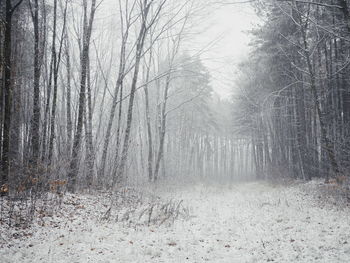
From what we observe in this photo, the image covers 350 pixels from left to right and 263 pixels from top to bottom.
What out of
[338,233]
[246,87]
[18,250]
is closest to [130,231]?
[18,250]

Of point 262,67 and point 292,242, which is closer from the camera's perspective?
point 292,242

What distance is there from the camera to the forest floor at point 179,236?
176 inches

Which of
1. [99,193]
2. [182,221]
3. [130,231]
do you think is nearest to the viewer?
[130,231]

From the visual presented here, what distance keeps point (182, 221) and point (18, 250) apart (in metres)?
4.11

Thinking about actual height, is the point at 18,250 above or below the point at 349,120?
below

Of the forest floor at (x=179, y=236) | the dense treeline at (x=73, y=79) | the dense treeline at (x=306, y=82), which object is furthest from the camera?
the dense treeline at (x=306, y=82)

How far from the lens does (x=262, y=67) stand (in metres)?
19.8

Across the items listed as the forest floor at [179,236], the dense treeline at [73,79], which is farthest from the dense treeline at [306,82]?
the forest floor at [179,236]

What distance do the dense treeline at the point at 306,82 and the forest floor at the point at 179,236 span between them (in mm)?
5205

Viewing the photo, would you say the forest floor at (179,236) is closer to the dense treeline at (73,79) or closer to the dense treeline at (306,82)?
the dense treeline at (73,79)

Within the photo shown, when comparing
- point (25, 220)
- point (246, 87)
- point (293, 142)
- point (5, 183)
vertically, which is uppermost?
point (246, 87)

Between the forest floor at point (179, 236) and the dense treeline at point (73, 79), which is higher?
the dense treeline at point (73, 79)

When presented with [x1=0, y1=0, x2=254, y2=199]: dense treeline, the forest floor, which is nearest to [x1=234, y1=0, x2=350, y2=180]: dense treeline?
[x1=0, y1=0, x2=254, y2=199]: dense treeline

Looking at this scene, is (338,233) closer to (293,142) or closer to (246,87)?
(293,142)
